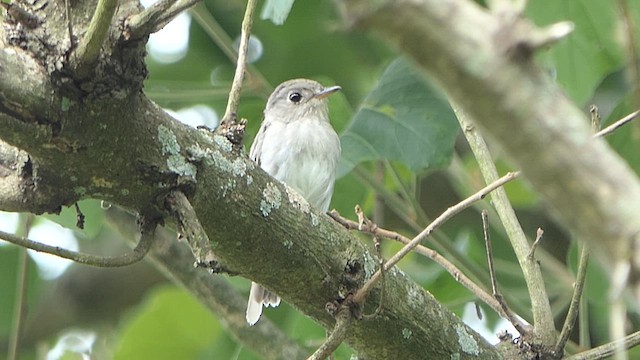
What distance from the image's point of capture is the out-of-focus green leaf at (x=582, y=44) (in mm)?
3338

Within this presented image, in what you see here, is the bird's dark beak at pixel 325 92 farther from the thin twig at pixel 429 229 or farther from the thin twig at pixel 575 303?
the thin twig at pixel 429 229

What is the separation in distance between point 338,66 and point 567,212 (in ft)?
17.5

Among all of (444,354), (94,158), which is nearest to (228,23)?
(444,354)

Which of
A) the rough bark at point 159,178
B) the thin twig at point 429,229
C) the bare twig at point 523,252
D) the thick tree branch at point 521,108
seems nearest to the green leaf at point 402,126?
the bare twig at point 523,252

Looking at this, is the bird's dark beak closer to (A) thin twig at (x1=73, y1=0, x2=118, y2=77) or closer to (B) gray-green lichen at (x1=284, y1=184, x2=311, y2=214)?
(B) gray-green lichen at (x1=284, y1=184, x2=311, y2=214)

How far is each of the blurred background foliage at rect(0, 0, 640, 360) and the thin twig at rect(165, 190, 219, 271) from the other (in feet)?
2.38

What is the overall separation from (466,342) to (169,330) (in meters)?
2.49

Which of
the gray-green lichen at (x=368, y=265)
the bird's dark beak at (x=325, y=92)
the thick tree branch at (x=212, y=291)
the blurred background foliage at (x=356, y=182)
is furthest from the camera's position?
the bird's dark beak at (x=325, y=92)

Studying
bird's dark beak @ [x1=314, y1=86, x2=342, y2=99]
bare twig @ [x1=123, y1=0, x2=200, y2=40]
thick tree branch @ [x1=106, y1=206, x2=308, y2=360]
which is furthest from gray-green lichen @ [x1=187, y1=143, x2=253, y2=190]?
bird's dark beak @ [x1=314, y1=86, x2=342, y2=99]

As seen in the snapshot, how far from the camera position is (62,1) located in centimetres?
193

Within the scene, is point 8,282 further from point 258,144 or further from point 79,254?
point 79,254

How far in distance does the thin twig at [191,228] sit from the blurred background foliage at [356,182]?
28.5 inches

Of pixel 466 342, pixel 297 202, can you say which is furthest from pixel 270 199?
pixel 466 342

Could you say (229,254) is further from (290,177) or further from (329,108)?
(329,108)
